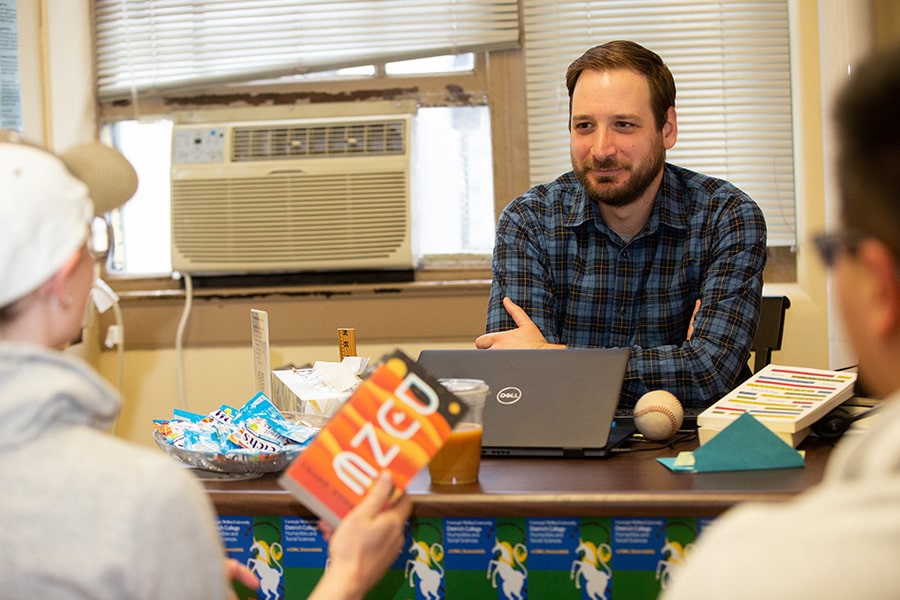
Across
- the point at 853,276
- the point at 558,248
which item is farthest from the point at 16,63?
the point at 853,276

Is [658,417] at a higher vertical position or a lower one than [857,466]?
lower

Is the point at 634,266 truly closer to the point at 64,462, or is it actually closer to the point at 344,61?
the point at 344,61

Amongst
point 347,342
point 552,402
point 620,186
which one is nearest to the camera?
point 552,402

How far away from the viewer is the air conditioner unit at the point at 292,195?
313 cm

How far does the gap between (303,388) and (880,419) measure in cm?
118

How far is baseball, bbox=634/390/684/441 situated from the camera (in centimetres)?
156

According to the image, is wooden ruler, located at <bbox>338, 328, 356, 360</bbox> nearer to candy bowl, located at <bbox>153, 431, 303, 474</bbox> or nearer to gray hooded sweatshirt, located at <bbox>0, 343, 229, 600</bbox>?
candy bowl, located at <bbox>153, 431, 303, 474</bbox>

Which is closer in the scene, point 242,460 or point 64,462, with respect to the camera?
point 64,462

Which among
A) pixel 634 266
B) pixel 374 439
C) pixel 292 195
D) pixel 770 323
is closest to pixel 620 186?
pixel 634 266

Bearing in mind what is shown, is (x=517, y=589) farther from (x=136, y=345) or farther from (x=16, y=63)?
(x=16, y=63)

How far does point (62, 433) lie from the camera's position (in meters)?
0.84

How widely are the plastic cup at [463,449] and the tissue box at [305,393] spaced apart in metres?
0.31

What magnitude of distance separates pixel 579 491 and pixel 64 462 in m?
0.69

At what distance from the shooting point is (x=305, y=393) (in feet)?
5.49
